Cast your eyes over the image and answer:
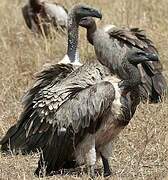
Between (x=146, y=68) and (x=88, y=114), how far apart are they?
289cm

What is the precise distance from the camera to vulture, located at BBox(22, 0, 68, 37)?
10.8 metres

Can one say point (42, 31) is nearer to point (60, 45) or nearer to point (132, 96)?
point (60, 45)

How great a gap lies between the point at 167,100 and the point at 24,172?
235 cm

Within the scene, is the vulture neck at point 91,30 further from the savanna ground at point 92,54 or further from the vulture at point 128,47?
the savanna ground at point 92,54

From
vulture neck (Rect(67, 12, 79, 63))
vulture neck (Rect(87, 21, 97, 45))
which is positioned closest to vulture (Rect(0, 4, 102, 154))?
vulture neck (Rect(67, 12, 79, 63))

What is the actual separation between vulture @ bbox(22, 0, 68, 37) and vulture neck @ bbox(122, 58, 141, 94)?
4.46 meters

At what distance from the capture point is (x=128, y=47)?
8273 millimetres

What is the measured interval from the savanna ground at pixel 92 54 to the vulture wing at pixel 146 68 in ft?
1.55

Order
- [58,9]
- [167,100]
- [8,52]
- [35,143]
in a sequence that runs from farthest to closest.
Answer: [58,9] < [8,52] < [167,100] < [35,143]

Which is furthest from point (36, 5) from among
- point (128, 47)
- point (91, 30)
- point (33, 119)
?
point (33, 119)

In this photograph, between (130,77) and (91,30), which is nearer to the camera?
(130,77)

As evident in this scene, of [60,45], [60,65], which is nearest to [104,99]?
[60,65]

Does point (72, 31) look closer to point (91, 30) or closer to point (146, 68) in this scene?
point (91, 30)

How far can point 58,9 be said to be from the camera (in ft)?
35.9
